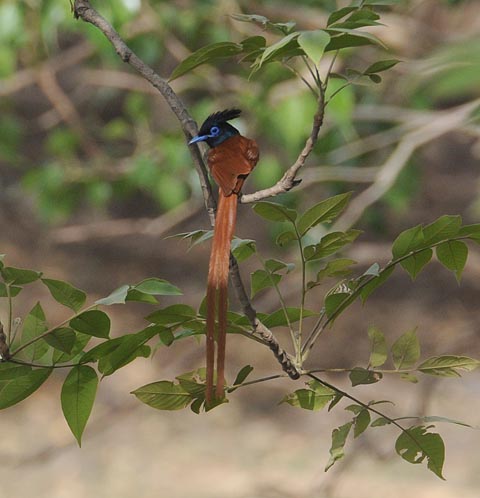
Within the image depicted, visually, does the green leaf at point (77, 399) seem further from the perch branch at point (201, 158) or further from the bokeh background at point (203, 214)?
the bokeh background at point (203, 214)

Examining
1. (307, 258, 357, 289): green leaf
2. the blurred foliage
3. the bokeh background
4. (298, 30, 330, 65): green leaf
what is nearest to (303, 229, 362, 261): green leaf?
(307, 258, 357, 289): green leaf

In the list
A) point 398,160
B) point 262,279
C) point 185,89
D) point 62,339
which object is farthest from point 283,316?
point 185,89

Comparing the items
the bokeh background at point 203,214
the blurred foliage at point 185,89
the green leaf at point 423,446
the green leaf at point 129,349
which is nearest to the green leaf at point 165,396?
the green leaf at point 129,349

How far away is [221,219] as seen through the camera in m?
0.47

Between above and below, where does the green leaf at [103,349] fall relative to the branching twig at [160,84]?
below

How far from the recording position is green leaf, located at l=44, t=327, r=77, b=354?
0.52m

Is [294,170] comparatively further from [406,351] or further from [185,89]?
[185,89]

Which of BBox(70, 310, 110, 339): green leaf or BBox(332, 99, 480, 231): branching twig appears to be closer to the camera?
BBox(70, 310, 110, 339): green leaf

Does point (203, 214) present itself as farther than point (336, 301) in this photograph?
Yes

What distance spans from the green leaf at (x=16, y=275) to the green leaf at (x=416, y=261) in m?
0.21

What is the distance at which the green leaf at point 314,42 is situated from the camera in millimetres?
452

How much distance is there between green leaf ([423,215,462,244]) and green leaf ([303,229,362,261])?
0.13 feet

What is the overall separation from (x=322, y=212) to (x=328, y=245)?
25 millimetres

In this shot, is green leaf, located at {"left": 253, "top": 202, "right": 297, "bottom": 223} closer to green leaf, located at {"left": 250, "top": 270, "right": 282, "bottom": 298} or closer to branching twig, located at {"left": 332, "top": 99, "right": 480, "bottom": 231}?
green leaf, located at {"left": 250, "top": 270, "right": 282, "bottom": 298}
